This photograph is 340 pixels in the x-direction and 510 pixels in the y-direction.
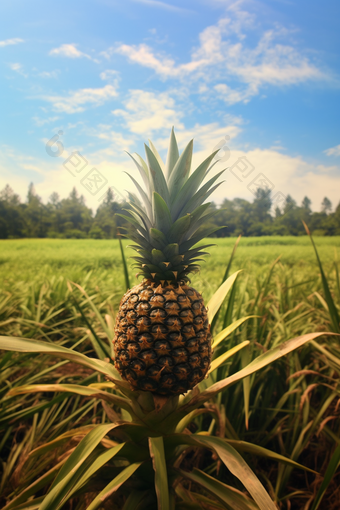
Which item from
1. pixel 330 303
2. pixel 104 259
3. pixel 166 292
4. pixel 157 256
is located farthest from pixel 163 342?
pixel 104 259

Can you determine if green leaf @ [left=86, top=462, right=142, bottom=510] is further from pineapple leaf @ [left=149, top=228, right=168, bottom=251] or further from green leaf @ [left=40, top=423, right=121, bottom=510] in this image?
pineapple leaf @ [left=149, top=228, right=168, bottom=251]

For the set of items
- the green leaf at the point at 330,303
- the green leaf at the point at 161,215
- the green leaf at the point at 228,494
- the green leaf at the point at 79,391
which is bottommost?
the green leaf at the point at 228,494

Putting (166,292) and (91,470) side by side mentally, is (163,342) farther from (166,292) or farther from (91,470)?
(91,470)

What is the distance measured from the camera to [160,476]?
81 centimetres

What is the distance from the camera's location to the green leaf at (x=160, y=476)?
30.9 inches

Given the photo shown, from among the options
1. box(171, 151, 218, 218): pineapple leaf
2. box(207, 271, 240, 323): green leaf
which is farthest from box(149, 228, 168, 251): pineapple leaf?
box(207, 271, 240, 323): green leaf

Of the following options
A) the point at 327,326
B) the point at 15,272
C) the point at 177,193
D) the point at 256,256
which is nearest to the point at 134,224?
the point at 177,193

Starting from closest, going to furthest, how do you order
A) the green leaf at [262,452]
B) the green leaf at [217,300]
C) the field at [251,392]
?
the green leaf at [262,452] → the green leaf at [217,300] → the field at [251,392]

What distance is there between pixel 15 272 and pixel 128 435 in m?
3.15

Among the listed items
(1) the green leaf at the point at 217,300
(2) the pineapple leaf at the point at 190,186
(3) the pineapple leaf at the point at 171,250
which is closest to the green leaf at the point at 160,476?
(1) the green leaf at the point at 217,300

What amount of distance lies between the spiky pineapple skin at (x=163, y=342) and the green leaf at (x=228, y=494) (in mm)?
289

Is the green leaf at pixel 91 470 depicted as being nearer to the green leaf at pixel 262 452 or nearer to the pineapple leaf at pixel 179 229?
the green leaf at pixel 262 452

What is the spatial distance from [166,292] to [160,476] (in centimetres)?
54

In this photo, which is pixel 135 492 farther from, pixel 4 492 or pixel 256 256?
pixel 256 256
